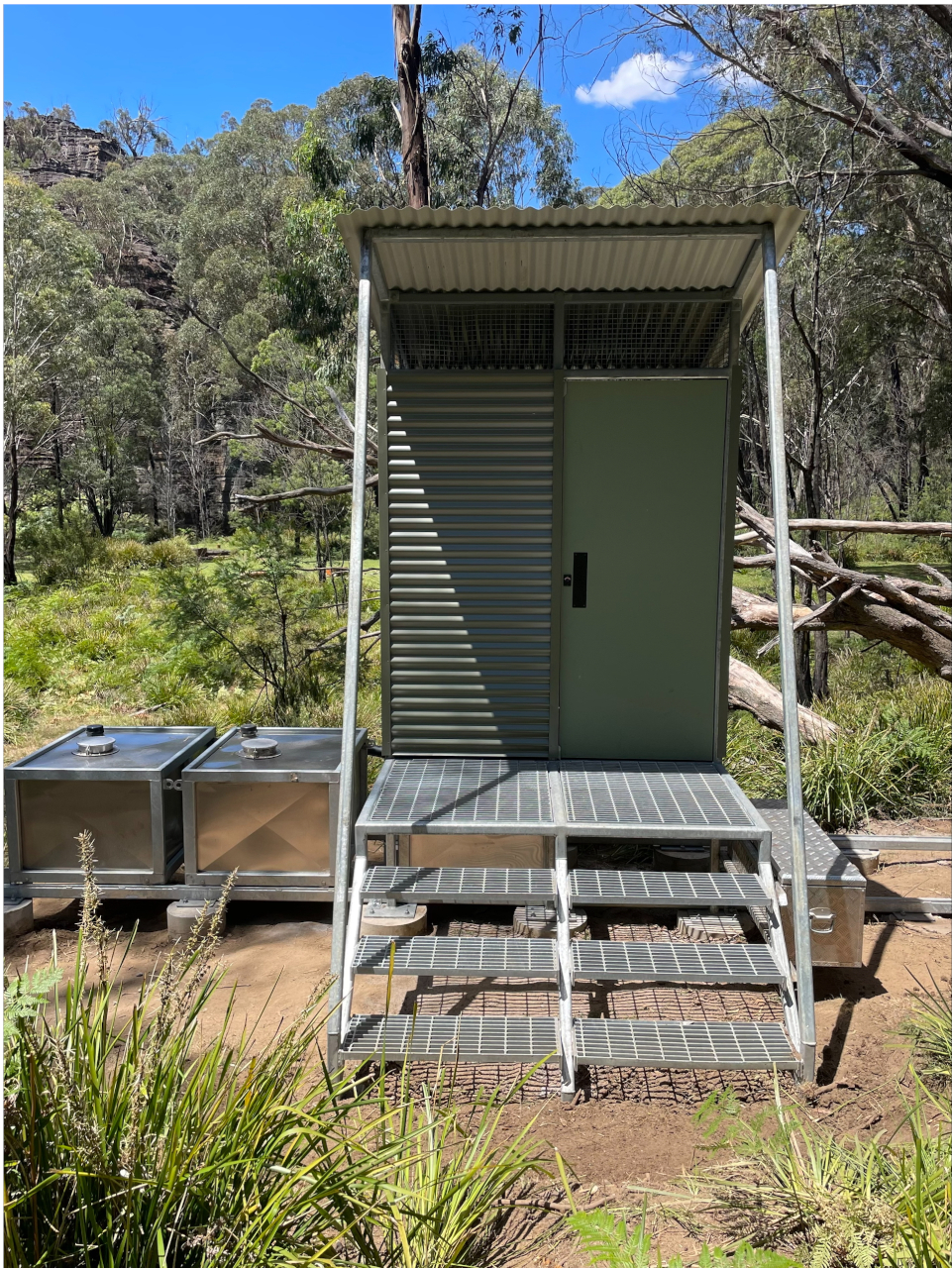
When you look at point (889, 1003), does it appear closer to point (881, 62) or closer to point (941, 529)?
point (941, 529)

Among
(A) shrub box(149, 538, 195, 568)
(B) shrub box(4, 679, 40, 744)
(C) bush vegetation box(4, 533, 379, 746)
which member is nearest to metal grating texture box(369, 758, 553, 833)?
(C) bush vegetation box(4, 533, 379, 746)

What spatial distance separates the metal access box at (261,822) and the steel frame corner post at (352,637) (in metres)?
1.05

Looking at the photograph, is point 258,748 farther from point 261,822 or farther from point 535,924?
point 535,924

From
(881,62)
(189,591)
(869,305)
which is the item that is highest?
(881,62)

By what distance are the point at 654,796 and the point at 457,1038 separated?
148 cm

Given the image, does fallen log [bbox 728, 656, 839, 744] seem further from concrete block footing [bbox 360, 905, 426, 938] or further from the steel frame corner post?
the steel frame corner post

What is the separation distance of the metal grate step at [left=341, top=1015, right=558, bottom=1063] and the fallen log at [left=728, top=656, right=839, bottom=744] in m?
4.07

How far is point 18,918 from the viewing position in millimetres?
4707

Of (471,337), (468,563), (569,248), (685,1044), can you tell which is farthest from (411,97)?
(685,1044)

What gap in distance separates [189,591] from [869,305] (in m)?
10.7

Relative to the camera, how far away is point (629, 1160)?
307cm

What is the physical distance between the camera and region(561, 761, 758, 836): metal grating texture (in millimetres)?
4035

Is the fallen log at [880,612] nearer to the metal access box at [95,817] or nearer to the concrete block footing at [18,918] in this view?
the metal access box at [95,817]

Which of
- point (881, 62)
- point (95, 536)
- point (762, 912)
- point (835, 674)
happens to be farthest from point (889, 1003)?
point (95, 536)
